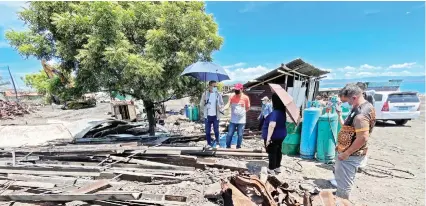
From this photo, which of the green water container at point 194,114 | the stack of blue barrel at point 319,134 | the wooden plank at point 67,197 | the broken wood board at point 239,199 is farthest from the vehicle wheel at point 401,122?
the wooden plank at point 67,197

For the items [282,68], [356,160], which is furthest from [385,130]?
[356,160]

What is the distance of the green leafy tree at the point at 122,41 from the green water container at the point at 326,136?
13.0 feet

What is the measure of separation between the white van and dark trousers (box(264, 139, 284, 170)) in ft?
32.4

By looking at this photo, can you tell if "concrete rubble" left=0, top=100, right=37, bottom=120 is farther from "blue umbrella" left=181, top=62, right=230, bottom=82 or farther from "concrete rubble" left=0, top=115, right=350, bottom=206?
"blue umbrella" left=181, top=62, right=230, bottom=82

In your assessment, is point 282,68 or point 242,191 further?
point 282,68

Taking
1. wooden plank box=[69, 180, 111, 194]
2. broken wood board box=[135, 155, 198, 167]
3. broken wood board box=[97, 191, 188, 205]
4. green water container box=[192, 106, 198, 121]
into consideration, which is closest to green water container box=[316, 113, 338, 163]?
broken wood board box=[135, 155, 198, 167]

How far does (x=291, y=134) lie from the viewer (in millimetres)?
6973

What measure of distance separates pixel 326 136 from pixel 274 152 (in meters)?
1.66

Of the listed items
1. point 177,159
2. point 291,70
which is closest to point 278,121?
point 177,159

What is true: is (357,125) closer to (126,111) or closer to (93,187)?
(93,187)

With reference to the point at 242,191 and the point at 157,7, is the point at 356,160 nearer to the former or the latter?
the point at 242,191

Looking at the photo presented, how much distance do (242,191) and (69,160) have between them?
4830mm

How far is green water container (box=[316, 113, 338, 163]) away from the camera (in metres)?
6.05

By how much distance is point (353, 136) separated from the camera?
349 centimetres
